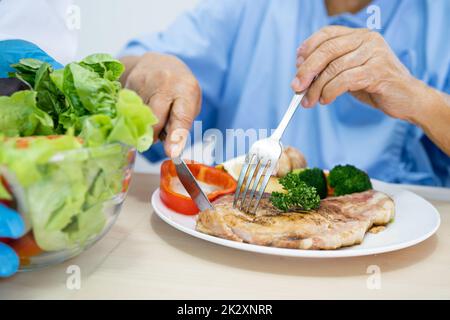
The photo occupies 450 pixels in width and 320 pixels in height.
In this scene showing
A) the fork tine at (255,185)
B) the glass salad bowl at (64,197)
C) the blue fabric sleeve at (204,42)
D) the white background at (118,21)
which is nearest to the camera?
the glass salad bowl at (64,197)

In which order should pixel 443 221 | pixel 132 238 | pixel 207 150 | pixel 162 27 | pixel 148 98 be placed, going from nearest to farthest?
1. pixel 132 238
2. pixel 443 221
3. pixel 148 98
4. pixel 207 150
5. pixel 162 27

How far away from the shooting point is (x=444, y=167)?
6.30 ft

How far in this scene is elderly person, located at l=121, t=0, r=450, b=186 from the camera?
136cm

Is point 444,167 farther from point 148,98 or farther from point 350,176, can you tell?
point 148,98

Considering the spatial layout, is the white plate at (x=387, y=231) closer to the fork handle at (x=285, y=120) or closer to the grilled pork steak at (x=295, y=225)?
the grilled pork steak at (x=295, y=225)

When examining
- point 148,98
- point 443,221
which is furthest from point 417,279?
point 148,98

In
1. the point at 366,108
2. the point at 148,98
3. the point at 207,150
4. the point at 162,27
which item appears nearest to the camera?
the point at 148,98

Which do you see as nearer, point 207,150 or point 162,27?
point 207,150

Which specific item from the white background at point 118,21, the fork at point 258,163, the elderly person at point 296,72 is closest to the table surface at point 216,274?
the fork at point 258,163

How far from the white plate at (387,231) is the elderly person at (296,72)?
0.33 meters

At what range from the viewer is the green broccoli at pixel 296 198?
3.20 feet

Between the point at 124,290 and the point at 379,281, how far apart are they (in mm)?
431

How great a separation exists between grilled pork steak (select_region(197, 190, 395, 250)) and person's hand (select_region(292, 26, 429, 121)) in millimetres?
357

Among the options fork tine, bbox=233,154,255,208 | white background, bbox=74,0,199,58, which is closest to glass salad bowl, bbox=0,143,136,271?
fork tine, bbox=233,154,255,208
